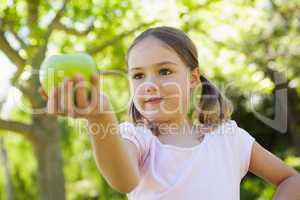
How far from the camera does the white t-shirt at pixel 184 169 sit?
4.96 ft

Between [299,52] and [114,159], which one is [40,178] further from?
[299,52]

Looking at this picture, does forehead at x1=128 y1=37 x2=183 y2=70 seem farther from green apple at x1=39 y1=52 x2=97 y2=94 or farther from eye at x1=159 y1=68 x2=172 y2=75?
green apple at x1=39 y1=52 x2=97 y2=94

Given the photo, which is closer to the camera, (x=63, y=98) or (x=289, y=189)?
(x=63, y=98)

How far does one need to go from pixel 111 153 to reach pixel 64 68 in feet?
0.71

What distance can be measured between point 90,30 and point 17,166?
25.5ft

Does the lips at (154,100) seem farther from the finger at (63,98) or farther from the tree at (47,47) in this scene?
the tree at (47,47)

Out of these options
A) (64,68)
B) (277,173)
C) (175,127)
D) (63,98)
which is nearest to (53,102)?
(63,98)

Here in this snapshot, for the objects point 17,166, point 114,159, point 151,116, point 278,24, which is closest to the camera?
point 114,159

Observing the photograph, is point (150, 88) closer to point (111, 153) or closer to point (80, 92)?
point (111, 153)

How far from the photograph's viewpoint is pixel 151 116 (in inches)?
65.0

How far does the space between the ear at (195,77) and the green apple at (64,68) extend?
0.70 meters

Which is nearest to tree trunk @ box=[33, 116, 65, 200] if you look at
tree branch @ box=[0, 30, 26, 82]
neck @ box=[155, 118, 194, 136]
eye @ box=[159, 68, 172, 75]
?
tree branch @ box=[0, 30, 26, 82]

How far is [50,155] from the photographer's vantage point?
14.0ft

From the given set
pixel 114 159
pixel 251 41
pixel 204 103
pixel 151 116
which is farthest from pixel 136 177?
pixel 251 41
